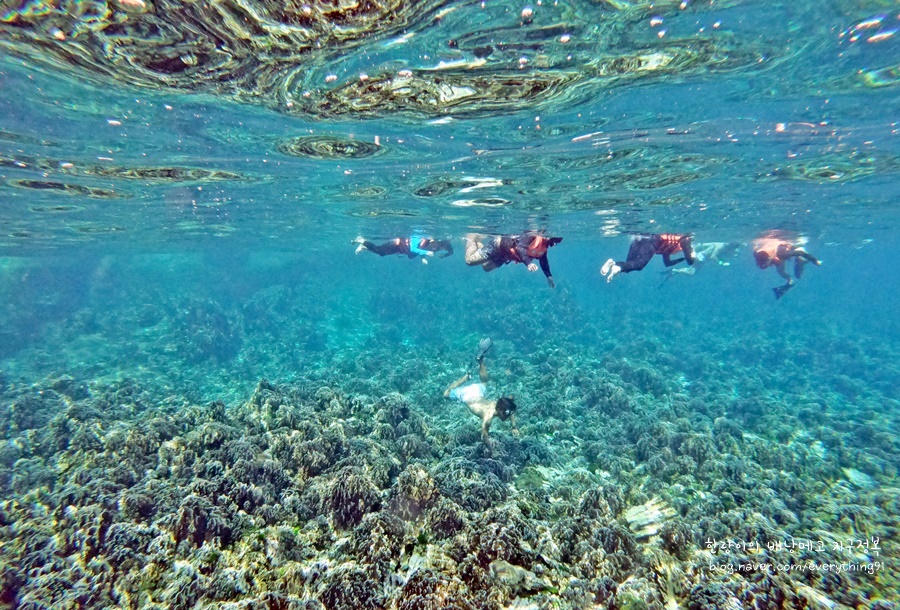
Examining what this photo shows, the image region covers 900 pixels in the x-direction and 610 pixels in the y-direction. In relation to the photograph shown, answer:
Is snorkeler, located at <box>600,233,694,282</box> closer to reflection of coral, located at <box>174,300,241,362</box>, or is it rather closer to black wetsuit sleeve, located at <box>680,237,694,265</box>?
black wetsuit sleeve, located at <box>680,237,694,265</box>

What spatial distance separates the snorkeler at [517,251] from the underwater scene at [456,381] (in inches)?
3.8

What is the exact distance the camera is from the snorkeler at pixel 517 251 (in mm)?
11008

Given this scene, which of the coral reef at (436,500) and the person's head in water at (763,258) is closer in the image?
the coral reef at (436,500)

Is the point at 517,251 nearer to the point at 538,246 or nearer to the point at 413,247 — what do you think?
the point at 538,246

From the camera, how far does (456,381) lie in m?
12.6

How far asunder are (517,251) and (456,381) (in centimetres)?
452

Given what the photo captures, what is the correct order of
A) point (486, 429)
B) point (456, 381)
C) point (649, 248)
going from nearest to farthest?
point (486, 429) → point (456, 381) → point (649, 248)

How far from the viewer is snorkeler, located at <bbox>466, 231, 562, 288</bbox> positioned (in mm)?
11008

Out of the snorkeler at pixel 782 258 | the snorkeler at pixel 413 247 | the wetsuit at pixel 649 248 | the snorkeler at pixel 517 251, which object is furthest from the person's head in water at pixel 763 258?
the snorkeler at pixel 413 247

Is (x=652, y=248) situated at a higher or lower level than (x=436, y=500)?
higher

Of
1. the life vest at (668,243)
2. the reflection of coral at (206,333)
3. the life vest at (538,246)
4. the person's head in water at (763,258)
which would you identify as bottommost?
the reflection of coral at (206,333)

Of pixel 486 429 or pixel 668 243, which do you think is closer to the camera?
pixel 486 429

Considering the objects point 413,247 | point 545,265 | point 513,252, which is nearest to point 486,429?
point 545,265

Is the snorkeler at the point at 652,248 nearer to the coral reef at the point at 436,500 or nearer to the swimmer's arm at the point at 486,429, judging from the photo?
the coral reef at the point at 436,500
